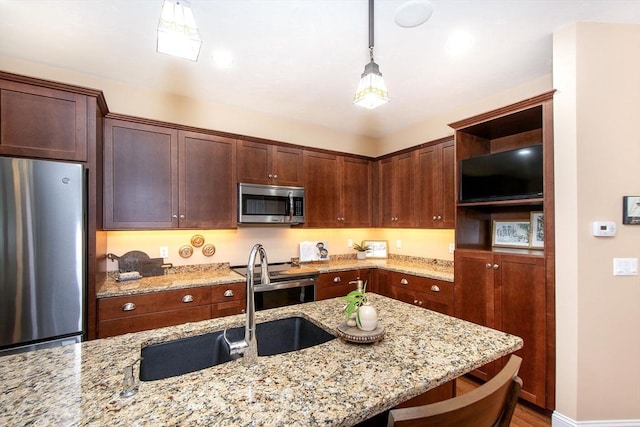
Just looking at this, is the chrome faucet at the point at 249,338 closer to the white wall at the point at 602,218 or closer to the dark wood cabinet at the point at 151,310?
the dark wood cabinet at the point at 151,310

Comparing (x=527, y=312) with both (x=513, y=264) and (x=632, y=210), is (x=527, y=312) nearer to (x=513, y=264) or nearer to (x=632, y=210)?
(x=513, y=264)

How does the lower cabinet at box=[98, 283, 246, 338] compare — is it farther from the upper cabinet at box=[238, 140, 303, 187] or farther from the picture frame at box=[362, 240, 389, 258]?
the picture frame at box=[362, 240, 389, 258]

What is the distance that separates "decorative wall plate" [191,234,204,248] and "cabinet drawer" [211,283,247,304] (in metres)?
0.67

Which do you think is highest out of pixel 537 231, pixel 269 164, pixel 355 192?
pixel 269 164

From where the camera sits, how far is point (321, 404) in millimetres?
809

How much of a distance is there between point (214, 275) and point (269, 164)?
4.33 feet

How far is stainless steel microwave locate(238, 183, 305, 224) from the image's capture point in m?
3.05

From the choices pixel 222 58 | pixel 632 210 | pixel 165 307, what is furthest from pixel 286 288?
pixel 632 210

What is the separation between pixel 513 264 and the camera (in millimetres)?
2307

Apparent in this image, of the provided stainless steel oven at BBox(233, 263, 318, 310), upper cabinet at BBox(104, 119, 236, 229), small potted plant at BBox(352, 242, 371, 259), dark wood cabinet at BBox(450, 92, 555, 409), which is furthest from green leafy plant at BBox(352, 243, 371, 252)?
upper cabinet at BBox(104, 119, 236, 229)

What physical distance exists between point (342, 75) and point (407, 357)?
239cm

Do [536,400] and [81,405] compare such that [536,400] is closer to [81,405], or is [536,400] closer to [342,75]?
[81,405]

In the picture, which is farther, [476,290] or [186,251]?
[186,251]

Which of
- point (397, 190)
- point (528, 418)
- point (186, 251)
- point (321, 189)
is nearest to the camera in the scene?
point (528, 418)
